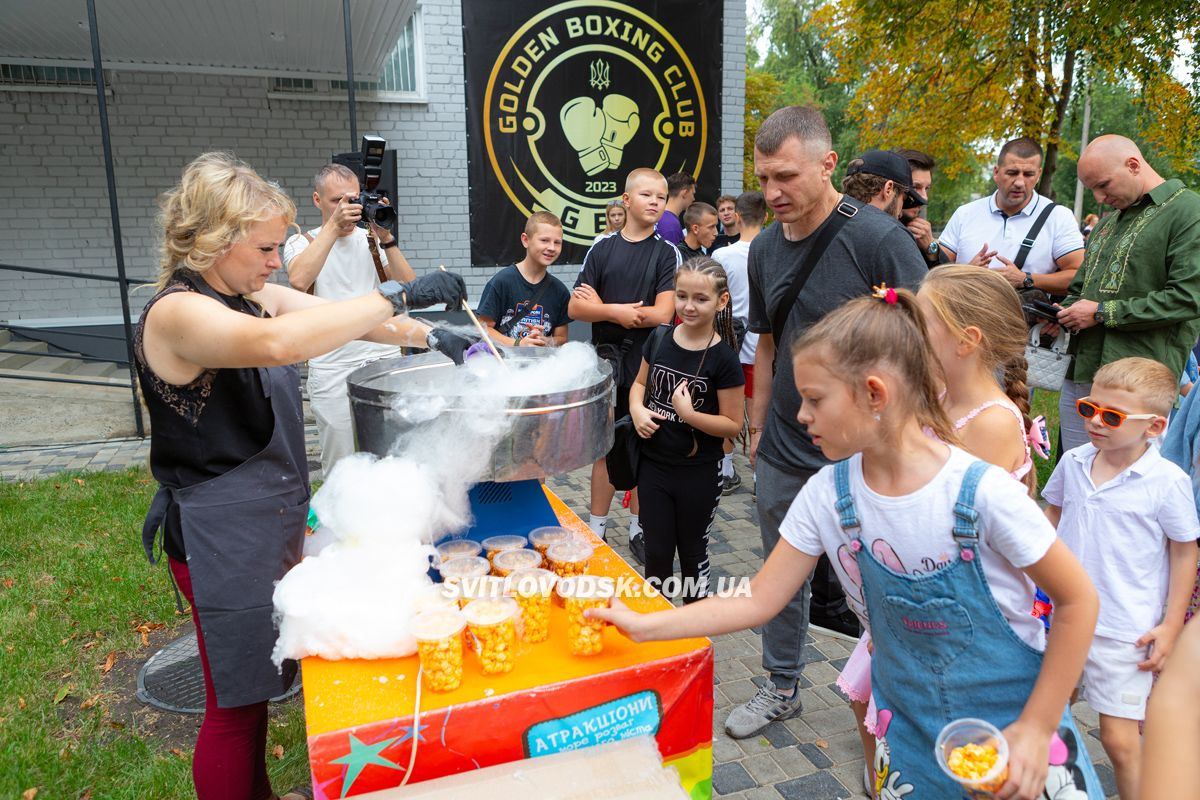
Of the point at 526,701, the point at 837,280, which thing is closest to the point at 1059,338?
the point at 837,280

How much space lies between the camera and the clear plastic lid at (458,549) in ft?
6.64

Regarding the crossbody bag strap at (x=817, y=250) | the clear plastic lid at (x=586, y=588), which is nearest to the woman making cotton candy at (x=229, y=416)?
the clear plastic lid at (x=586, y=588)

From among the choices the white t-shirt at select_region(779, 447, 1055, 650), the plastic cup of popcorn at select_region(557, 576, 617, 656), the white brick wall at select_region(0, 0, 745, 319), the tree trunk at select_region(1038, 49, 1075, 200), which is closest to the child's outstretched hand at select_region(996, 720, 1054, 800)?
the white t-shirt at select_region(779, 447, 1055, 650)

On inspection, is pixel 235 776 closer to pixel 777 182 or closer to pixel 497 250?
pixel 777 182

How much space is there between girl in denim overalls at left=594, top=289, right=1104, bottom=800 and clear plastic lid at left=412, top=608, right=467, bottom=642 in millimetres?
645

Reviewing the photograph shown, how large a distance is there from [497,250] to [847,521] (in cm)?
772

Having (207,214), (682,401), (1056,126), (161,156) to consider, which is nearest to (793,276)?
(682,401)

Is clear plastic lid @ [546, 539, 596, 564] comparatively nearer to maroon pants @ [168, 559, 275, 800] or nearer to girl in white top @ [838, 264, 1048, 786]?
girl in white top @ [838, 264, 1048, 786]

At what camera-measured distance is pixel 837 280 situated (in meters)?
2.44

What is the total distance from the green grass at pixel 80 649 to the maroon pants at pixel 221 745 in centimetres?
48

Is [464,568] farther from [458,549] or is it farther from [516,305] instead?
[516,305]

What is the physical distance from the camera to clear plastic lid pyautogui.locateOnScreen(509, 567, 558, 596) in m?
1.84

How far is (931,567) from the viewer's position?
4.81ft

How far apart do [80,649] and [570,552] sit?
266cm
